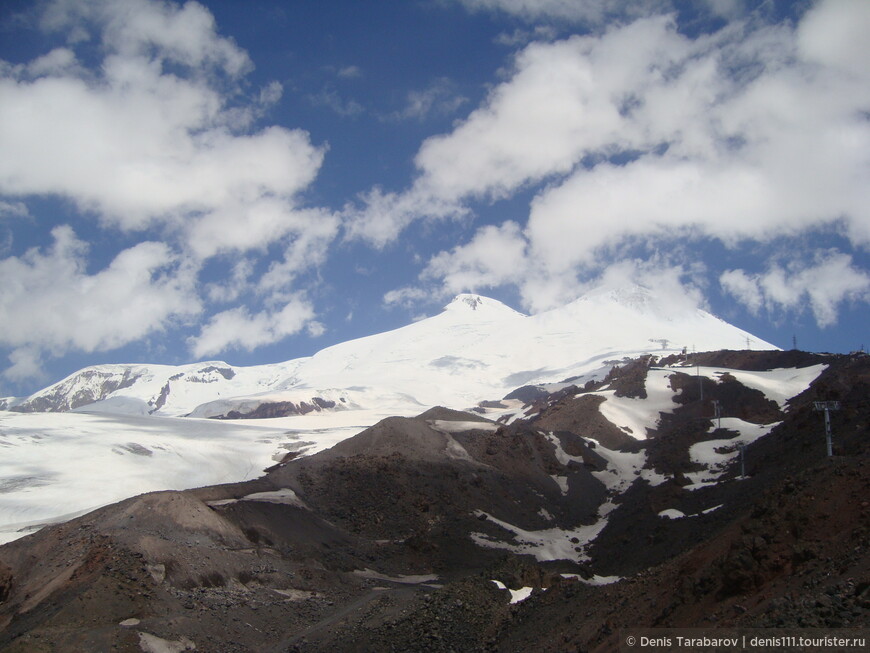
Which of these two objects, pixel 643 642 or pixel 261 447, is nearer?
pixel 643 642

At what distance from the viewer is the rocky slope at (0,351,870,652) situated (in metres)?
18.2

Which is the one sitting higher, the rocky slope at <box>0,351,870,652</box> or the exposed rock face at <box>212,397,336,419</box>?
the exposed rock face at <box>212,397,336,419</box>

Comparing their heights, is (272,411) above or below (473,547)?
above

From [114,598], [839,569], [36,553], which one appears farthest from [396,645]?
[36,553]

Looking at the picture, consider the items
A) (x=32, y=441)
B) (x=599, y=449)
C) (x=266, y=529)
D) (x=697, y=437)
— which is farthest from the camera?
(x=32, y=441)

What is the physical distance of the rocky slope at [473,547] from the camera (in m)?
18.2

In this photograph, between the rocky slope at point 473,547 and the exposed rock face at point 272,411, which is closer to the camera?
the rocky slope at point 473,547

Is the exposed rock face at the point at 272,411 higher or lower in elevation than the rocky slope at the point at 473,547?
higher

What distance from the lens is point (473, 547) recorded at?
45281 millimetres

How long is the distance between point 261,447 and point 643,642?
88143mm

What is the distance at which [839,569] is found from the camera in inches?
593

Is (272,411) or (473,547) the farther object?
(272,411)

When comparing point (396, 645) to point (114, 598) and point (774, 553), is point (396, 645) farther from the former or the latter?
point (774, 553)

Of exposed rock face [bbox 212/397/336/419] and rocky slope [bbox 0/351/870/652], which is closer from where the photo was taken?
rocky slope [bbox 0/351/870/652]
